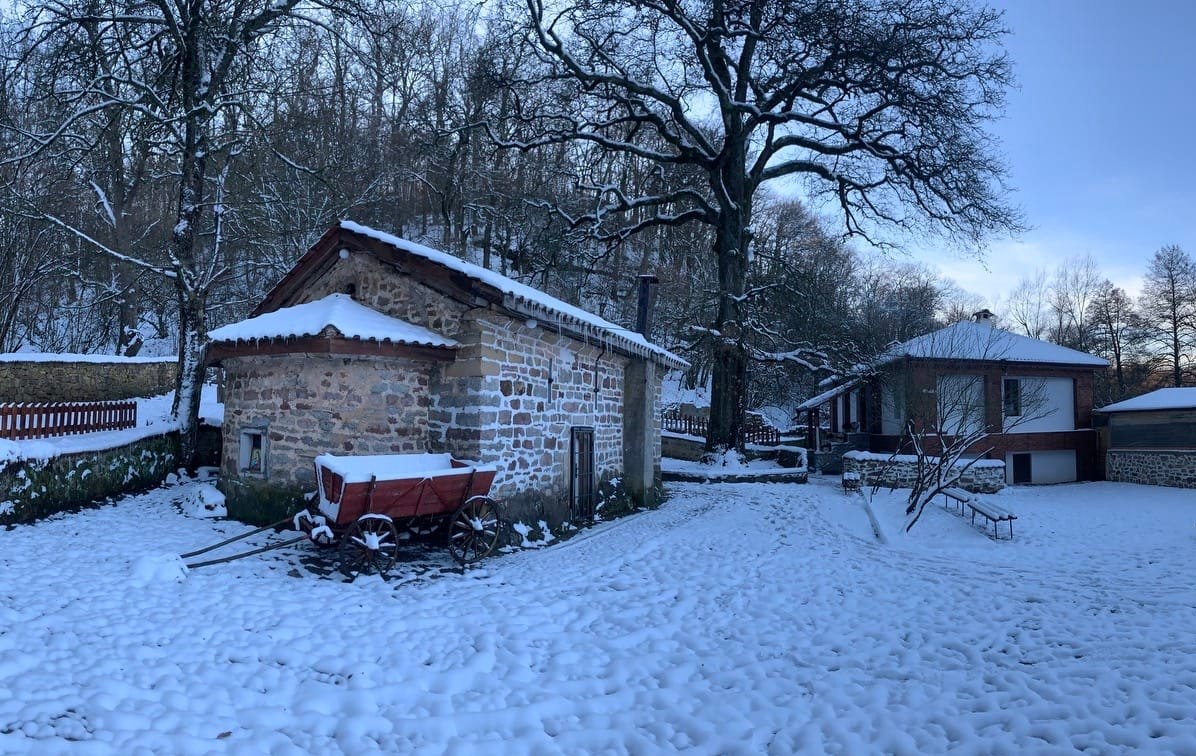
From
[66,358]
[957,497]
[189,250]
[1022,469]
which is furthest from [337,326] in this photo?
[1022,469]

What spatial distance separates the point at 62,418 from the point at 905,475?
1849cm

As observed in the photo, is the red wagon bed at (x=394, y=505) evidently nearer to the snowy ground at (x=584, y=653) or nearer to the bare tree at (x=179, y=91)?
the snowy ground at (x=584, y=653)

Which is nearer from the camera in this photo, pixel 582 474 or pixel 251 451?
pixel 251 451

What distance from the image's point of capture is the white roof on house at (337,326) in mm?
8094

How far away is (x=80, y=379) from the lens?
1655 cm

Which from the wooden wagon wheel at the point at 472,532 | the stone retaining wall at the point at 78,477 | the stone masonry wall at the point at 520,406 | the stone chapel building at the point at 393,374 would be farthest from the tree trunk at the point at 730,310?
the stone retaining wall at the point at 78,477

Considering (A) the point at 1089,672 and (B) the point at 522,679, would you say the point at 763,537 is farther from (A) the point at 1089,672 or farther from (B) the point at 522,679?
(B) the point at 522,679

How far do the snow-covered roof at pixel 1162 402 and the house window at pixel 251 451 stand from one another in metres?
24.4

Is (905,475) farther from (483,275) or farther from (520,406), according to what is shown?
(483,275)

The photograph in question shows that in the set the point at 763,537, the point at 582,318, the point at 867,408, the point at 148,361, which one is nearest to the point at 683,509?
the point at 763,537

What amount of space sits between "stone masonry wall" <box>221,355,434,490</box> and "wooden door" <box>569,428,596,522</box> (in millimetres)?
2969

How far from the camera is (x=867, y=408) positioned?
22.3 meters

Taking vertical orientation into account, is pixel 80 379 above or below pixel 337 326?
below

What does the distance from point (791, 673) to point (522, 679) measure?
1.96 meters
